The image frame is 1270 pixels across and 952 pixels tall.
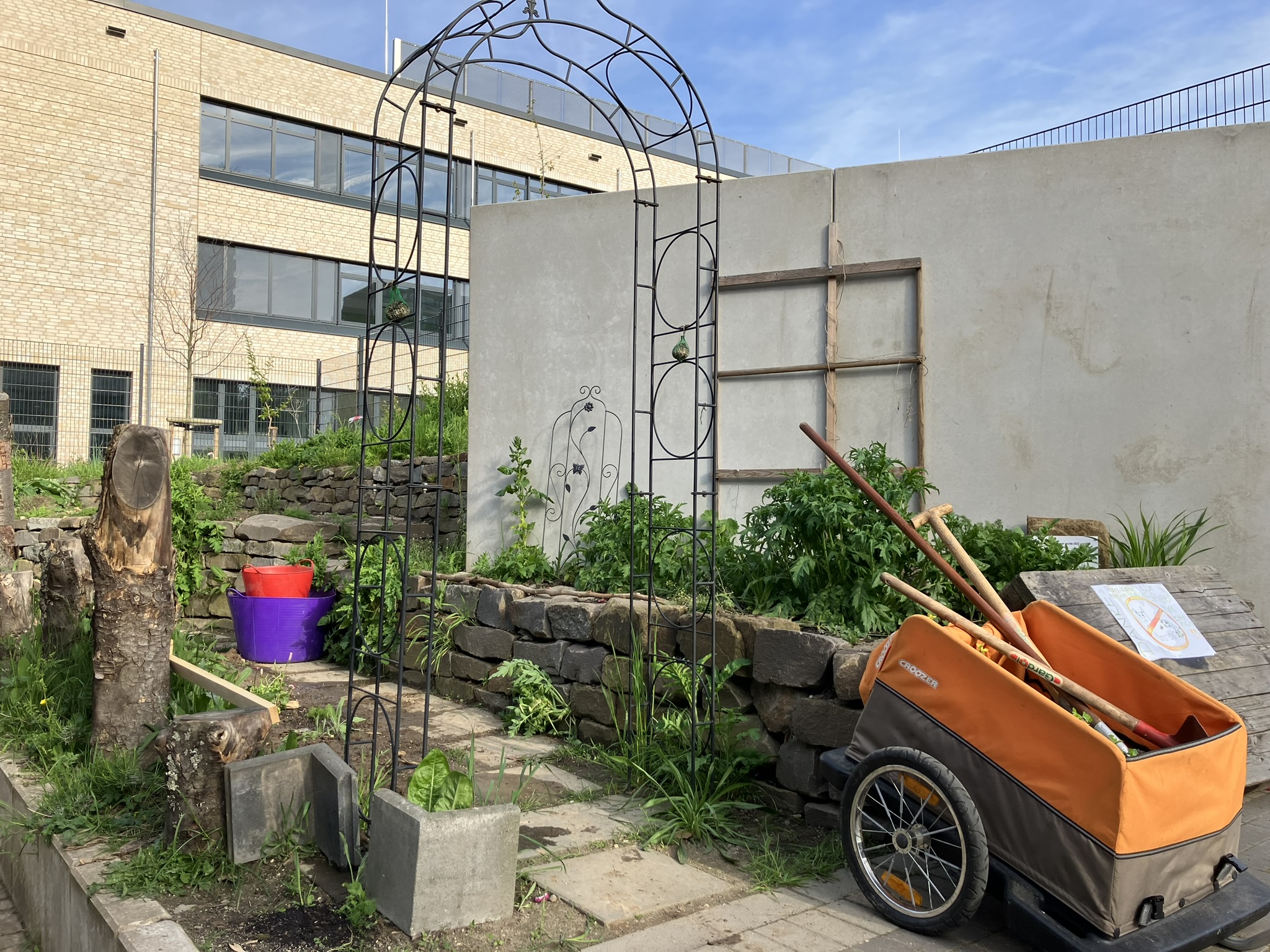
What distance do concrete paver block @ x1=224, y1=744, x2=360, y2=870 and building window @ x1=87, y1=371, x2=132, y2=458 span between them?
16955 millimetres

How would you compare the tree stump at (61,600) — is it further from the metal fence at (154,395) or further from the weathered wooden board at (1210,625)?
the metal fence at (154,395)

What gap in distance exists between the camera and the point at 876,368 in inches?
234

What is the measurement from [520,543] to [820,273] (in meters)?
2.82

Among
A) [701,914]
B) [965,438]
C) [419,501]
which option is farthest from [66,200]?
[701,914]

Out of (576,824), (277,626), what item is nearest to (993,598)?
(576,824)

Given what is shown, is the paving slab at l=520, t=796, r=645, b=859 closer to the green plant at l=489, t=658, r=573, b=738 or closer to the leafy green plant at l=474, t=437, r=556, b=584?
the green plant at l=489, t=658, r=573, b=738

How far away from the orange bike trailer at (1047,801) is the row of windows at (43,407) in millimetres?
17891

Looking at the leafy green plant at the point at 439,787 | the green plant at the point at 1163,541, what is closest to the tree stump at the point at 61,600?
the leafy green plant at the point at 439,787

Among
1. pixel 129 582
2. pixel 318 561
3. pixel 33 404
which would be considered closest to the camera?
pixel 129 582

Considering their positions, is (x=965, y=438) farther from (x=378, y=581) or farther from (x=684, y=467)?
(x=378, y=581)

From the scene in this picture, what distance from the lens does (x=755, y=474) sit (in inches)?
245

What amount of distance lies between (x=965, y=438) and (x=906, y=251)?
48.7 inches

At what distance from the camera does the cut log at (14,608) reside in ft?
20.8

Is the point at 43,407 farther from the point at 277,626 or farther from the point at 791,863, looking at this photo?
the point at 791,863
